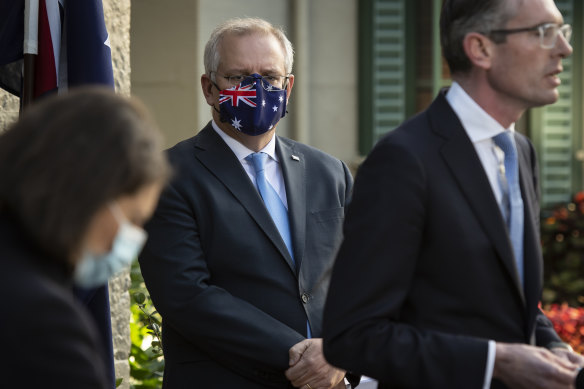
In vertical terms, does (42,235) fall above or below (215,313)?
above

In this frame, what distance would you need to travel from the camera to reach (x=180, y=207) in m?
3.09

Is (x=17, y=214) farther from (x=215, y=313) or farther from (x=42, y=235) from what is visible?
(x=215, y=313)

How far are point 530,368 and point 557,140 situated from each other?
20.7 ft

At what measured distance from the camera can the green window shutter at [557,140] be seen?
7.99 metres

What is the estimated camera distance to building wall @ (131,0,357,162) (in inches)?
261

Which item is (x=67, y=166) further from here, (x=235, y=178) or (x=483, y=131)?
(x=235, y=178)

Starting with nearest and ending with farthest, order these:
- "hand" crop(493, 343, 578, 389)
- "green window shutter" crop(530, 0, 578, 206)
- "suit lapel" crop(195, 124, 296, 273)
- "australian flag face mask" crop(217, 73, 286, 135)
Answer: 1. "hand" crop(493, 343, 578, 389)
2. "suit lapel" crop(195, 124, 296, 273)
3. "australian flag face mask" crop(217, 73, 286, 135)
4. "green window shutter" crop(530, 0, 578, 206)

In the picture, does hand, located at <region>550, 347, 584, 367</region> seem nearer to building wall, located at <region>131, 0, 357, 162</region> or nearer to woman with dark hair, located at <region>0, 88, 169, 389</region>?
woman with dark hair, located at <region>0, 88, 169, 389</region>

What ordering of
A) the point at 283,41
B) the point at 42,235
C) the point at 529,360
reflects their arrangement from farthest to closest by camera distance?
the point at 283,41 < the point at 529,360 < the point at 42,235

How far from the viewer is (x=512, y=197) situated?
2289 mm

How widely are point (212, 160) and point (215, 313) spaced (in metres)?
0.57

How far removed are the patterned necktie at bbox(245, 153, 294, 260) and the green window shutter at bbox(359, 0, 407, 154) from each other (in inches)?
174

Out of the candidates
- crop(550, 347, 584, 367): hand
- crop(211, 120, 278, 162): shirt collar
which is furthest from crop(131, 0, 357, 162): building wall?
crop(550, 347, 584, 367): hand

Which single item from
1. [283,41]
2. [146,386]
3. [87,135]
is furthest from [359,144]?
[87,135]
